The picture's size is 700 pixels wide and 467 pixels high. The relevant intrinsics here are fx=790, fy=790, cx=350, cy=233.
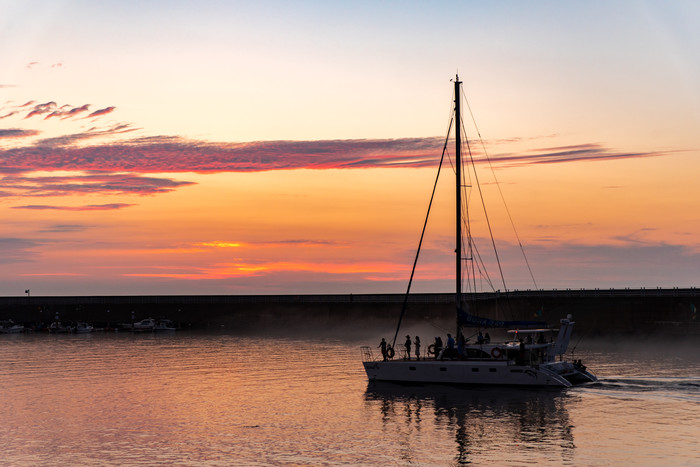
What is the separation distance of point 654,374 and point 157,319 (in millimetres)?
115760

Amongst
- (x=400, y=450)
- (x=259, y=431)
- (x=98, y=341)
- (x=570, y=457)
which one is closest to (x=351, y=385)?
(x=259, y=431)

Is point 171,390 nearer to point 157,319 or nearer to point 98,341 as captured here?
point 98,341

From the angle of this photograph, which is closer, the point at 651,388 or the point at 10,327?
the point at 651,388

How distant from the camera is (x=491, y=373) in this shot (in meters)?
55.5

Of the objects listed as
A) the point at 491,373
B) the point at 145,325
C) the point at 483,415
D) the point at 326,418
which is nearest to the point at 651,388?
the point at 491,373

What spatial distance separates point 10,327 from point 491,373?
125982 mm

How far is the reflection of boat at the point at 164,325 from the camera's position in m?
150

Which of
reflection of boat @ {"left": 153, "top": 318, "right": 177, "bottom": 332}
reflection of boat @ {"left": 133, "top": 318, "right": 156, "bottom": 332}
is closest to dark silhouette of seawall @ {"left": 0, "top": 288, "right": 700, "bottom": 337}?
reflection of boat @ {"left": 153, "top": 318, "right": 177, "bottom": 332}

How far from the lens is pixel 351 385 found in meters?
62.1

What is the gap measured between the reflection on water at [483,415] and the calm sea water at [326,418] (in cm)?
10

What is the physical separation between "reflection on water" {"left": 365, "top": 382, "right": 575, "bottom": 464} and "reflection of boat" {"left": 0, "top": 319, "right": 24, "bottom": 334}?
113235mm

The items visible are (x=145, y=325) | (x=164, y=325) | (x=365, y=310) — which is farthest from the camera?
(x=164, y=325)

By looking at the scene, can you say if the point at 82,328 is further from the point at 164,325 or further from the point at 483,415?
the point at 483,415

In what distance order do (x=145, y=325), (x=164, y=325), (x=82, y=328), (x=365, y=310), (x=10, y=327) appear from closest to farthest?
(x=365, y=310) → (x=82, y=328) → (x=145, y=325) → (x=164, y=325) → (x=10, y=327)
